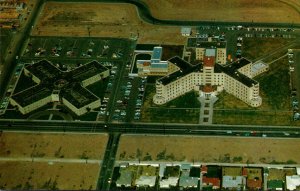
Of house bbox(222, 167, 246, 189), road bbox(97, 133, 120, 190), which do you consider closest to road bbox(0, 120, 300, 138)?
road bbox(97, 133, 120, 190)

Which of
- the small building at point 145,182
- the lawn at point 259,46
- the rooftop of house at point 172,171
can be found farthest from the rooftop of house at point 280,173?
the lawn at point 259,46

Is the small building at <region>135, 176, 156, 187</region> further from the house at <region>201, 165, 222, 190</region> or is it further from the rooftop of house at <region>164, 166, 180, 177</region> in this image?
the house at <region>201, 165, 222, 190</region>

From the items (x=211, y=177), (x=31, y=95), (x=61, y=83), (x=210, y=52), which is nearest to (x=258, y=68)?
(x=210, y=52)

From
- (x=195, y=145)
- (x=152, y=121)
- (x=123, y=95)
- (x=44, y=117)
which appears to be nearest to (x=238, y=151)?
(x=195, y=145)

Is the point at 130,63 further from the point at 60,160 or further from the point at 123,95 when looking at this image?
the point at 60,160

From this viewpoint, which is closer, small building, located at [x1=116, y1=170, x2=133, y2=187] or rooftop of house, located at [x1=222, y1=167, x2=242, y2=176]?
small building, located at [x1=116, y1=170, x2=133, y2=187]

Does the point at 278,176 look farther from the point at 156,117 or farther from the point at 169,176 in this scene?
the point at 156,117
